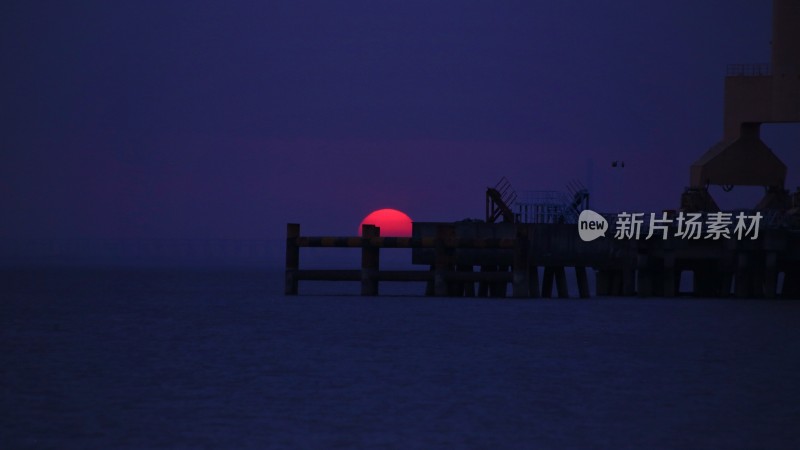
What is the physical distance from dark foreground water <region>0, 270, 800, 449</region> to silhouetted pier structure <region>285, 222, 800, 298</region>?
270 centimetres

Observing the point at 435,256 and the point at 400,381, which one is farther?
the point at 435,256

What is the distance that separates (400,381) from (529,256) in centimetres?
2593

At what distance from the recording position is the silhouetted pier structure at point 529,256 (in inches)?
1932

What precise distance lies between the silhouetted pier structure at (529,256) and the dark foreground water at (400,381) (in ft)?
8.84

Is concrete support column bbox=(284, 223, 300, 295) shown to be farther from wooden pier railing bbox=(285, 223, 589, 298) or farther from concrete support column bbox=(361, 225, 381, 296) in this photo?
concrete support column bbox=(361, 225, 381, 296)

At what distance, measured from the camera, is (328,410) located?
2069cm

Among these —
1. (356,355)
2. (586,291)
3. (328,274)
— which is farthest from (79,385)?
(586,291)

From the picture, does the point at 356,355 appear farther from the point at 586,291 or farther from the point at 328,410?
the point at 586,291

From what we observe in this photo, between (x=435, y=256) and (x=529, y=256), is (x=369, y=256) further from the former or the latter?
(x=529, y=256)

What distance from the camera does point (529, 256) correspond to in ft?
166

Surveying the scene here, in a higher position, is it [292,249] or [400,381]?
[292,249]

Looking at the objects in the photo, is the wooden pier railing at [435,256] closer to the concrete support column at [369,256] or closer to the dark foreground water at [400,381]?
the concrete support column at [369,256]

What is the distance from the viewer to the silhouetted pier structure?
49.1 meters

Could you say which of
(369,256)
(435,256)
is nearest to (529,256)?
(435,256)
